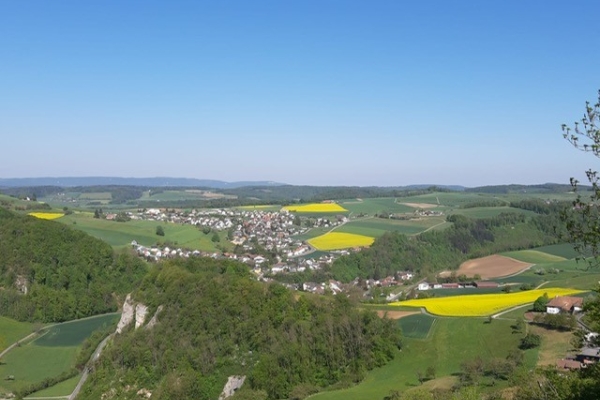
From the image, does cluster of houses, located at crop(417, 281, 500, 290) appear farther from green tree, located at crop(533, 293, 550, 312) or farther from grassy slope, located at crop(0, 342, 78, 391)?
grassy slope, located at crop(0, 342, 78, 391)

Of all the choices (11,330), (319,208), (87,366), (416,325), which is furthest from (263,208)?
(416,325)

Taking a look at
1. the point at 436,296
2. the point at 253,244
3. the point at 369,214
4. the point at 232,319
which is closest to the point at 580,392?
the point at 232,319

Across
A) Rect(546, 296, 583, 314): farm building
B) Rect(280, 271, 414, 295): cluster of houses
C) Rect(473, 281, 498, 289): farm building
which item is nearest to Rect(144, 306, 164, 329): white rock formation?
Rect(280, 271, 414, 295): cluster of houses

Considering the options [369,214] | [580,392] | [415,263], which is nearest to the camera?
[580,392]

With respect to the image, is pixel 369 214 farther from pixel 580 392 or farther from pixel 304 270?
pixel 580 392

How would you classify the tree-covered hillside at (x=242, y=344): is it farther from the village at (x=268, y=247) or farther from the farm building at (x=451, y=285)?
the farm building at (x=451, y=285)

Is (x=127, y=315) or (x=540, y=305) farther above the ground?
(x=540, y=305)

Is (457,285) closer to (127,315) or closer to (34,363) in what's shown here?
(127,315)
